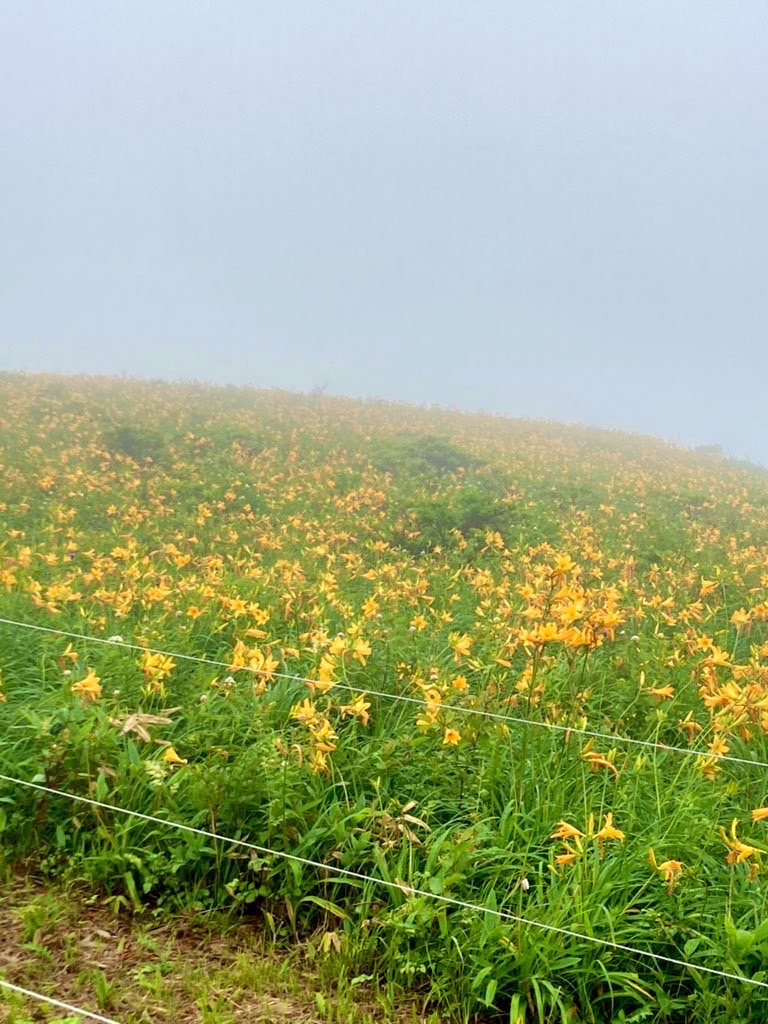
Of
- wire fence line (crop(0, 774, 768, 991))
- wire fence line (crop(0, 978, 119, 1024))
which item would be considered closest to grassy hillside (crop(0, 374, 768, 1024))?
wire fence line (crop(0, 774, 768, 991))

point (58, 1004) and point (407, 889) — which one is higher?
point (407, 889)

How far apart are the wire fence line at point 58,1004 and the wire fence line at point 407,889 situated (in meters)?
0.57

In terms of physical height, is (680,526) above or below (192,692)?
above

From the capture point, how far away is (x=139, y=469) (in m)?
10.3

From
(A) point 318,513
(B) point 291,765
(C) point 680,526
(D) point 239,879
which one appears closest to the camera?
(D) point 239,879

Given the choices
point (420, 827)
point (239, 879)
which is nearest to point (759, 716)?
point (420, 827)

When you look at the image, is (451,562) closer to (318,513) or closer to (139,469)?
(318,513)

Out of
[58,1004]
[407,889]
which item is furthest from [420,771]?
[58,1004]

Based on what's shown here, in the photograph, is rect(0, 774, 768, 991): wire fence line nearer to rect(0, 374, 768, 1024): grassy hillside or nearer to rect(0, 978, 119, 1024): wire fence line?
rect(0, 374, 768, 1024): grassy hillside

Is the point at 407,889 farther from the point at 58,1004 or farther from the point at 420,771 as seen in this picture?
the point at 58,1004

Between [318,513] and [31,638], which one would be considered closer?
[31,638]

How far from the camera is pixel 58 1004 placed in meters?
1.88

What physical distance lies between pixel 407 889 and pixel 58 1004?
1142mm

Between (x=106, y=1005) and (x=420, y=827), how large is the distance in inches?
47.5
